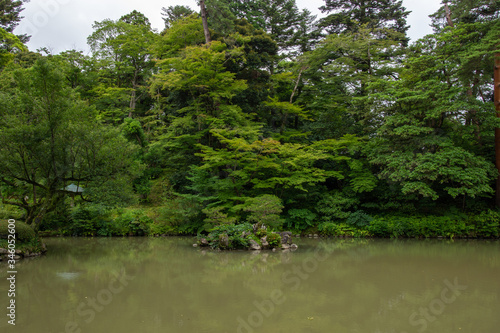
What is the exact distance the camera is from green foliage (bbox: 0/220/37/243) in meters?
8.35

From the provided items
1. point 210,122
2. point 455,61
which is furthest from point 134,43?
point 455,61

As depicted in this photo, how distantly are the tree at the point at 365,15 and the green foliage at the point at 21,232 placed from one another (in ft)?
57.1

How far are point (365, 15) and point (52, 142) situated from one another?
17422 millimetres

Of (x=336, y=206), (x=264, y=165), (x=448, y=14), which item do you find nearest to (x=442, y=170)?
(x=336, y=206)

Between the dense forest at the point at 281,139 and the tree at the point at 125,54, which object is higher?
the tree at the point at 125,54

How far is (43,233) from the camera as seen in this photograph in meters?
12.6

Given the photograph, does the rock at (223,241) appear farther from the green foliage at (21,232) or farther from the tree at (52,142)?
the green foliage at (21,232)

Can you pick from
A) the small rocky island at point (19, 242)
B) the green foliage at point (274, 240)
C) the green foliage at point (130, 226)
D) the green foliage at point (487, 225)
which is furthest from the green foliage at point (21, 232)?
the green foliage at point (487, 225)

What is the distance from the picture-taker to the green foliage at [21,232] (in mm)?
8352

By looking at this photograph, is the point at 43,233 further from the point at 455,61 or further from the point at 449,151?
the point at 455,61

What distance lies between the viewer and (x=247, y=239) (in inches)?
387

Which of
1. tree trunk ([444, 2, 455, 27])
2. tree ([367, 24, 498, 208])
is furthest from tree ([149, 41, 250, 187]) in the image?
tree trunk ([444, 2, 455, 27])

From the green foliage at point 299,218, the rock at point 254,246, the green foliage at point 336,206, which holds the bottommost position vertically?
the rock at point 254,246

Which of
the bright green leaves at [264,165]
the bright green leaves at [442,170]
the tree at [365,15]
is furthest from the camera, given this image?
the tree at [365,15]
